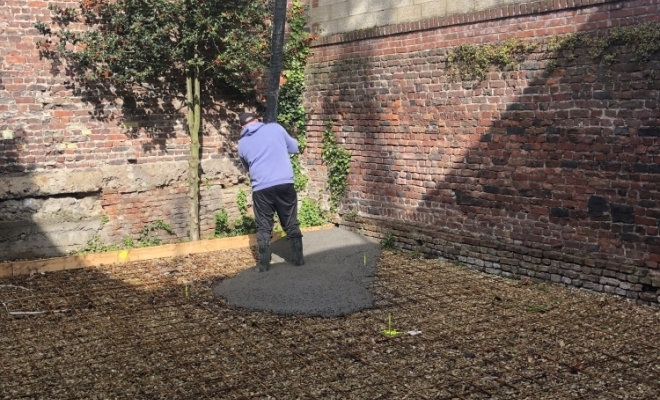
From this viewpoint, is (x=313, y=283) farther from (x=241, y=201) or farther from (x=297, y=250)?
(x=241, y=201)

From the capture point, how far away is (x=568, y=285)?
7.08 meters

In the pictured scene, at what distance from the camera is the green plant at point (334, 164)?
31.5 feet

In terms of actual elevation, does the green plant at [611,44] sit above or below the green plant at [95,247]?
above

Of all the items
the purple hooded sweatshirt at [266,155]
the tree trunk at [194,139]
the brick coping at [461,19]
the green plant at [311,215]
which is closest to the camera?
the brick coping at [461,19]

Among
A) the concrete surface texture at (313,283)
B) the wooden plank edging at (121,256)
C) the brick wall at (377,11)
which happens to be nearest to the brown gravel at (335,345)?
the concrete surface texture at (313,283)

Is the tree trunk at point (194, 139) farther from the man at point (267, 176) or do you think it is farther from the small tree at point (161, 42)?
the man at point (267, 176)

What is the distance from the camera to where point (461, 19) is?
779 centimetres

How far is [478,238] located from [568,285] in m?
1.19

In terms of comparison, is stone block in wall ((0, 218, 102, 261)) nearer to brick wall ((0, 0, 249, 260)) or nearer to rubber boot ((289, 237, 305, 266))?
brick wall ((0, 0, 249, 260))

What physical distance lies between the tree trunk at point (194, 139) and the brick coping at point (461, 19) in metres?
1.83

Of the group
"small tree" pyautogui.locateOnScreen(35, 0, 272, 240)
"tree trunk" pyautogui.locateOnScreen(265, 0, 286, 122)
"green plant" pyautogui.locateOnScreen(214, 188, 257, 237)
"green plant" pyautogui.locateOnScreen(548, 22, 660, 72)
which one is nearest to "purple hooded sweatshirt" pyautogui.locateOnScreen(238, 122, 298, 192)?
"tree trunk" pyautogui.locateOnScreen(265, 0, 286, 122)

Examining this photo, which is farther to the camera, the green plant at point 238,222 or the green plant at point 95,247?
the green plant at point 238,222

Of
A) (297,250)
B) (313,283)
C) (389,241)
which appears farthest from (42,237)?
(389,241)

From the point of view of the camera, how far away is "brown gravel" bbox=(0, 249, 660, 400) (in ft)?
15.4
